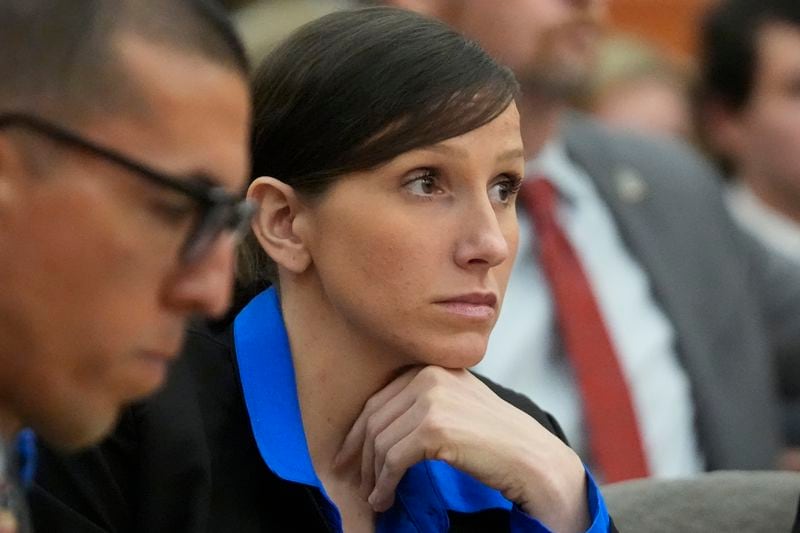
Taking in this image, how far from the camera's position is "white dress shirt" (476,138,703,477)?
3357mm

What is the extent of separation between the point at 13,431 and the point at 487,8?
2221 millimetres

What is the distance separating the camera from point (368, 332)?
206 centimetres

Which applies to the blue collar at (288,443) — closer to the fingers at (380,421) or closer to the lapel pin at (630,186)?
the fingers at (380,421)

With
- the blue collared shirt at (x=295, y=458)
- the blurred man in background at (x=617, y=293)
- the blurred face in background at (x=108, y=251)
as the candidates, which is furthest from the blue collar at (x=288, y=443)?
the blurred man in background at (x=617, y=293)

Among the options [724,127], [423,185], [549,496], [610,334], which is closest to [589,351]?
[610,334]

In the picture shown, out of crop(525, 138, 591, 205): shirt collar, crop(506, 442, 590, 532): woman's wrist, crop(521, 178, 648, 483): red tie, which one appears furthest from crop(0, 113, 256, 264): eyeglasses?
crop(525, 138, 591, 205): shirt collar

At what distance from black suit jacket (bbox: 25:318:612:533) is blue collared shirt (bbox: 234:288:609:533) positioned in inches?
1.4

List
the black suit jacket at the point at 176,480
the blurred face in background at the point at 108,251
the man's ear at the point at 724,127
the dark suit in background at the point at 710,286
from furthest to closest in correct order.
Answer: the man's ear at the point at 724,127, the dark suit in background at the point at 710,286, the black suit jacket at the point at 176,480, the blurred face in background at the point at 108,251

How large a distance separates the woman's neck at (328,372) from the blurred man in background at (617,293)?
3.66 feet

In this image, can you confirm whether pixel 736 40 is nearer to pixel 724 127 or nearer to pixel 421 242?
pixel 724 127

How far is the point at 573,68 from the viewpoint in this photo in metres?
3.65

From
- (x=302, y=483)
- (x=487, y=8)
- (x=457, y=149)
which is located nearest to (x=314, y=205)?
(x=457, y=149)

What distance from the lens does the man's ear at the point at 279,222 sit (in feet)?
6.81

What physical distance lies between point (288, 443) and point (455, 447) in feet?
0.69
